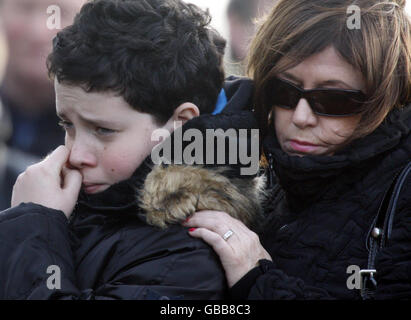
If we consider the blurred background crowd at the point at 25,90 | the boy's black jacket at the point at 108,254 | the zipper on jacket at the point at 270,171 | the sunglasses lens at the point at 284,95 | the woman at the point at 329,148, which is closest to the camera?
the boy's black jacket at the point at 108,254

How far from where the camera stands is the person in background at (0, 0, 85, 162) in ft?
12.4

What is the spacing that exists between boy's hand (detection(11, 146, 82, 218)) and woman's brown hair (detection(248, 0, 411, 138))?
83cm

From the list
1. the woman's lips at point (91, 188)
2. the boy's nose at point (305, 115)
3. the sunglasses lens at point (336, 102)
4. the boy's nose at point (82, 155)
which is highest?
the sunglasses lens at point (336, 102)

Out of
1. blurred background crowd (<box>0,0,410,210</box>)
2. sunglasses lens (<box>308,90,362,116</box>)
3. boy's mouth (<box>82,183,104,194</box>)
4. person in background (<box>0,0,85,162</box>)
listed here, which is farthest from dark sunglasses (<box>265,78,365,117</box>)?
person in background (<box>0,0,85,162</box>)

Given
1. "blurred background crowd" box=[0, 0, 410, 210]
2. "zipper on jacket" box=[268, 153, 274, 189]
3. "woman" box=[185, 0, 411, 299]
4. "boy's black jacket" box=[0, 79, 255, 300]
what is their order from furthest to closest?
"blurred background crowd" box=[0, 0, 410, 210] → "zipper on jacket" box=[268, 153, 274, 189] → "woman" box=[185, 0, 411, 299] → "boy's black jacket" box=[0, 79, 255, 300]

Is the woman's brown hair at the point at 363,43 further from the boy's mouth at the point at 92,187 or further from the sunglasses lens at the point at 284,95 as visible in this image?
the boy's mouth at the point at 92,187

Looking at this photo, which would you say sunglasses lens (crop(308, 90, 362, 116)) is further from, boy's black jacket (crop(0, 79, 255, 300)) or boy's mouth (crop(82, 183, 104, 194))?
boy's mouth (crop(82, 183, 104, 194))

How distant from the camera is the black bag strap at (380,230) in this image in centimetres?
213

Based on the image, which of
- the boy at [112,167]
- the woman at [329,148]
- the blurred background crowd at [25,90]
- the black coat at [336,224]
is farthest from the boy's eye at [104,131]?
the blurred background crowd at [25,90]

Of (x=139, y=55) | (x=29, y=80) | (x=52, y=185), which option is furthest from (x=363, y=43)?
(x=29, y=80)

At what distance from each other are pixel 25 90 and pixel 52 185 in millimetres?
1644

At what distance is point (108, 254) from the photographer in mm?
2209

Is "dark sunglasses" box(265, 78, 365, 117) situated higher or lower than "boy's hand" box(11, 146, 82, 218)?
higher

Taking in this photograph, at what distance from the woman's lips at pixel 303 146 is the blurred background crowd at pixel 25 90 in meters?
1.32
